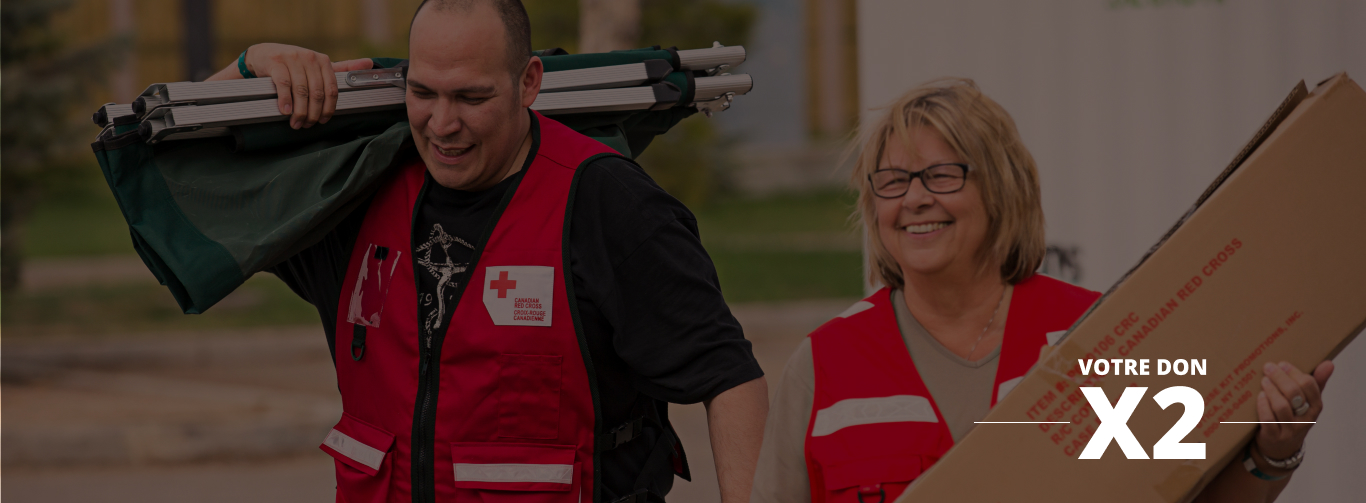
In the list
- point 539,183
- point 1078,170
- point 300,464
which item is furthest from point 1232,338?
point 300,464

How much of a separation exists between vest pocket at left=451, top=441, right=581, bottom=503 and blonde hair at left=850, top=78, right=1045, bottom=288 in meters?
0.88

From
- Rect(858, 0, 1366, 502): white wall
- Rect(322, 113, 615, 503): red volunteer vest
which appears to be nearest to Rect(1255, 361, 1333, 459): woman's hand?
Rect(322, 113, 615, 503): red volunteer vest

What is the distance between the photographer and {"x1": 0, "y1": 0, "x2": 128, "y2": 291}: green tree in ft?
36.8

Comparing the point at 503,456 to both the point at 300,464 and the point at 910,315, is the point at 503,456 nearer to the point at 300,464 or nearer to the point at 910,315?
the point at 910,315

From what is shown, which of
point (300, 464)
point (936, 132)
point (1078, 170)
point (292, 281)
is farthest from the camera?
point (300, 464)

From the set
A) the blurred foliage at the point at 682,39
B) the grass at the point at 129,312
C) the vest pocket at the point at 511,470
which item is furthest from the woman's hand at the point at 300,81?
→ the blurred foliage at the point at 682,39

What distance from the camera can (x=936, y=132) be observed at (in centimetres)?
200

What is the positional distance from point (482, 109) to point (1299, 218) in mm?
1497

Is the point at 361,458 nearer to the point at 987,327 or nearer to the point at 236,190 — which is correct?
the point at 236,190

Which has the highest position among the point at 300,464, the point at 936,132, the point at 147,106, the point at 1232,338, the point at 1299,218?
the point at 147,106

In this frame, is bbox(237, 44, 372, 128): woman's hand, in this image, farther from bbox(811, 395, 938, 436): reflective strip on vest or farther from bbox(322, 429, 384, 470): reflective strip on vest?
bbox(811, 395, 938, 436): reflective strip on vest

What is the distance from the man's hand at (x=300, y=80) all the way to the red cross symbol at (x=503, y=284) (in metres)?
0.53

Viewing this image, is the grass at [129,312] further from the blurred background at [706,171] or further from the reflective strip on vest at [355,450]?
the reflective strip on vest at [355,450]

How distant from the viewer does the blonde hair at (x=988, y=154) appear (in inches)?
78.5
